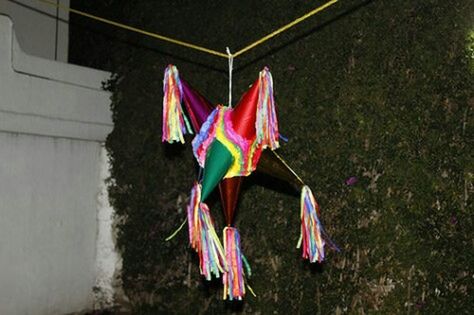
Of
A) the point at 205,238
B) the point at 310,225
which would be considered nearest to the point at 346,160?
the point at 310,225

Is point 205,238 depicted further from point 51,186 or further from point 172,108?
point 51,186

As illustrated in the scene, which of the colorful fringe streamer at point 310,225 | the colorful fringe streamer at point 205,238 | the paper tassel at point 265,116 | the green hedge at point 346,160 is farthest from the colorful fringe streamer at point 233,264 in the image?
the green hedge at point 346,160

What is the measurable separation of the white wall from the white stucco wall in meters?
0.63

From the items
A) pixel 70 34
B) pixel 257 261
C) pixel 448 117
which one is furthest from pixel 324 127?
pixel 70 34

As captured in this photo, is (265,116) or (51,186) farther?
(51,186)

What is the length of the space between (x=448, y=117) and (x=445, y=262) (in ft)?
1.96

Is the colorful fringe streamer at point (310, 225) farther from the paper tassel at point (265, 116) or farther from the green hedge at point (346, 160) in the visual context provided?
the green hedge at point (346, 160)

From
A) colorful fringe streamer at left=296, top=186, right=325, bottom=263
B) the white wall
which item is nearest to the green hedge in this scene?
colorful fringe streamer at left=296, top=186, right=325, bottom=263

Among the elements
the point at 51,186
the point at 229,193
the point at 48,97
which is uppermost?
the point at 48,97

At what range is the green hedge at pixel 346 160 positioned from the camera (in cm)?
214

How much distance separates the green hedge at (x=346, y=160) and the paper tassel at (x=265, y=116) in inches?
32.3

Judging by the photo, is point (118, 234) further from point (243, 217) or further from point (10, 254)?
point (243, 217)

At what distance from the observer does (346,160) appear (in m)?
2.35

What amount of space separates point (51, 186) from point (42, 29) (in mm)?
1209
